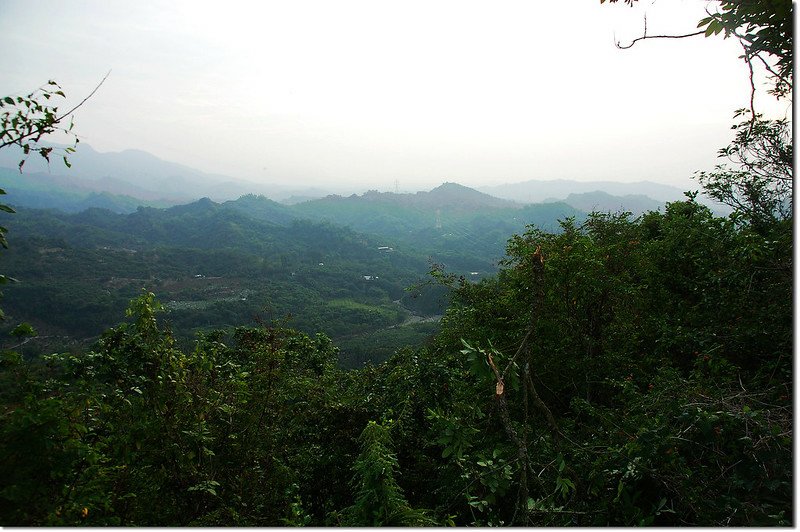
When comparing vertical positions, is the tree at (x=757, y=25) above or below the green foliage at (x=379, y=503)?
above

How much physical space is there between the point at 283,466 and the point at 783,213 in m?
8.79

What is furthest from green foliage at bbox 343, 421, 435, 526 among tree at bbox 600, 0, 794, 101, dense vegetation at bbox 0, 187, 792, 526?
tree at bbox 600, 0, 794, 101

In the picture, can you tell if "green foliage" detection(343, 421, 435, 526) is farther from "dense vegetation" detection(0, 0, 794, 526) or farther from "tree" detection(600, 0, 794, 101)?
"tree" detection(600, 0, 794, 101)

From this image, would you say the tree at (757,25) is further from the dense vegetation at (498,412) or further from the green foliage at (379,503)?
the green foliage at (379,503)

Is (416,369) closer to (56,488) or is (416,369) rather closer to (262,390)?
Result: (262,390)

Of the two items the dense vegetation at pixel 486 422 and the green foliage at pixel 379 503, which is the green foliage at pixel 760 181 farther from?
the green foliage at pixel 379 503

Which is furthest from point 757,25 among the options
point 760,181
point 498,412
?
point 760,181

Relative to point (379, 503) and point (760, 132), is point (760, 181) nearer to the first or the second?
point (760, 132)

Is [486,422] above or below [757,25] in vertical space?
below

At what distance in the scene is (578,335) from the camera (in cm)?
512

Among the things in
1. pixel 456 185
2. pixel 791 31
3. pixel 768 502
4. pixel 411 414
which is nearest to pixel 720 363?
pixel 768 502

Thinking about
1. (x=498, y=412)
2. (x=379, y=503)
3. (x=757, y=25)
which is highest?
(x=757, y=25)

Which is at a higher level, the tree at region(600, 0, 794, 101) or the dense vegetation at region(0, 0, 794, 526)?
the tree at region(600, 0, 794, 101)

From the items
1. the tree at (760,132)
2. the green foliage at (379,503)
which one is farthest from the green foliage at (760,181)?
the green foliage at (379,503)
